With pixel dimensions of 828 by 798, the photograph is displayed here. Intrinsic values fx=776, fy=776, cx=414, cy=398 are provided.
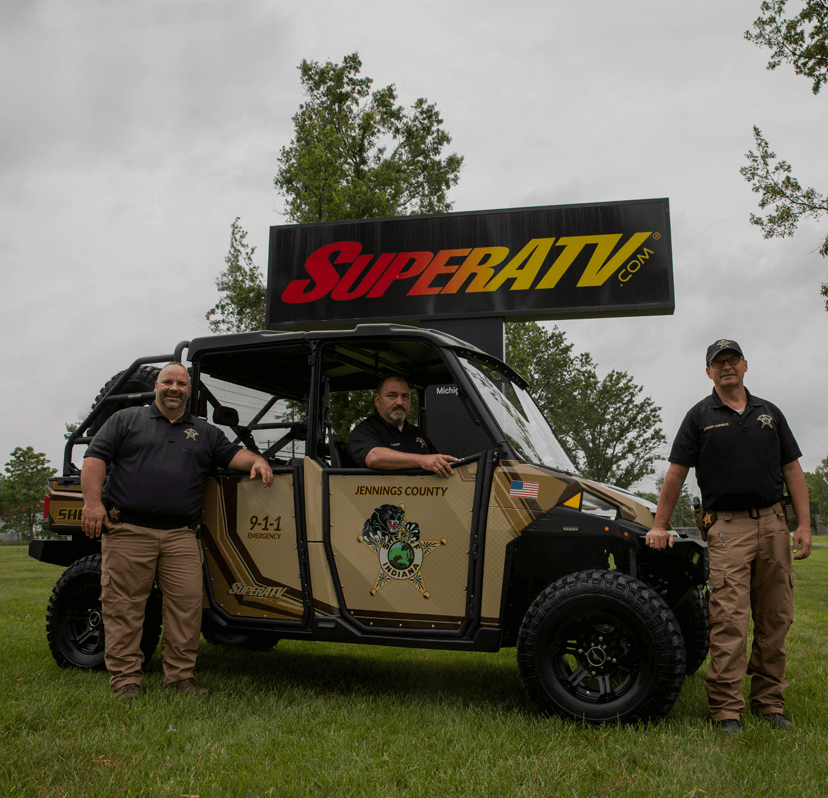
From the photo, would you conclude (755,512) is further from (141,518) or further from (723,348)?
(141,518)

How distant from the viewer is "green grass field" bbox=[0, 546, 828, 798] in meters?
3.13

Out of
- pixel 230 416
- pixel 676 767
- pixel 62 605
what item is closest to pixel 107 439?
pixel 230 416

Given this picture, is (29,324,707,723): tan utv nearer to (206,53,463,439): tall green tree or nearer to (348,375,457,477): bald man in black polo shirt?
(348,375,457,477): bald man in black polo shirt

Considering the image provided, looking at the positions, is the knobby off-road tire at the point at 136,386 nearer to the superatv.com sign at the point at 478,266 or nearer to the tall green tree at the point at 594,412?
the superatv.com sign at the point at 478,266

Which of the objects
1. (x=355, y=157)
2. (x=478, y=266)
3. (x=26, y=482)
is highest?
(x=355, y=157)

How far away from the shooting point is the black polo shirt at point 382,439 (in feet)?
15.3

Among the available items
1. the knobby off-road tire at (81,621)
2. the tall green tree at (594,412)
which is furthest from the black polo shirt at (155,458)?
the tall green tree at (594,412)

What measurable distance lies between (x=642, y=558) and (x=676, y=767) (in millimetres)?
1319

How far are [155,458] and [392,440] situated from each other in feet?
4.84

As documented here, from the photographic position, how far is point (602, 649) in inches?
160

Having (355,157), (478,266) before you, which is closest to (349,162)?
(355,157)

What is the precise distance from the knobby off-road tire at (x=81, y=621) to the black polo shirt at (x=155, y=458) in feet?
2.75

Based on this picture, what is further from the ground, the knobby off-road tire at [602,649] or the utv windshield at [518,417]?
the utv windshield at [518,417]

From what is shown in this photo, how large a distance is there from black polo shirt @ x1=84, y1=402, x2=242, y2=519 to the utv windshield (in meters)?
1.65
